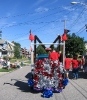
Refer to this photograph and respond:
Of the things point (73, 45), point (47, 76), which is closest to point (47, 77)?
point (47, 76)

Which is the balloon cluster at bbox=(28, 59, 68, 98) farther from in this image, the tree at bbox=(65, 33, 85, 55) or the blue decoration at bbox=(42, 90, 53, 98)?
the tree at bbox=(65, 33, 85, 55)

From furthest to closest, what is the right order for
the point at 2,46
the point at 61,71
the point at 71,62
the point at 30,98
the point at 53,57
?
1. the point at 2,46
2. the point at 71,62
3. the point at 53,57
4. the point at 61,71
5. the point at 30,98

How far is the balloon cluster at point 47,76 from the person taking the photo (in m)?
10.6

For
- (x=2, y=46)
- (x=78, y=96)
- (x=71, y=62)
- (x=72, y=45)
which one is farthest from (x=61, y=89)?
(x=2, y=46)

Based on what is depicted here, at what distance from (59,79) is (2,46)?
225 feet

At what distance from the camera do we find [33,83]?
1077cm

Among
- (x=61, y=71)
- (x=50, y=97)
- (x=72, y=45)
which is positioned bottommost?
(x=50, y=97)

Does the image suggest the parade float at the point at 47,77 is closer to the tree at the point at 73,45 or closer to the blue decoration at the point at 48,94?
the blue decoration at the point at 48,94

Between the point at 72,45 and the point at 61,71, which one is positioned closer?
the point at 61,71

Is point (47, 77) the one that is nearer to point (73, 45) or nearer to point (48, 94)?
point (48, 94)

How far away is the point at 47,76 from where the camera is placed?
10.8m

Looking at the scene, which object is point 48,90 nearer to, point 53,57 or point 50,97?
point 50,97

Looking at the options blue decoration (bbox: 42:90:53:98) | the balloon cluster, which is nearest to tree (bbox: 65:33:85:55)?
the balloon cluster

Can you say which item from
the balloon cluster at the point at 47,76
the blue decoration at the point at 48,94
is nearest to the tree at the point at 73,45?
the balloon cluster at the point at 47,76
